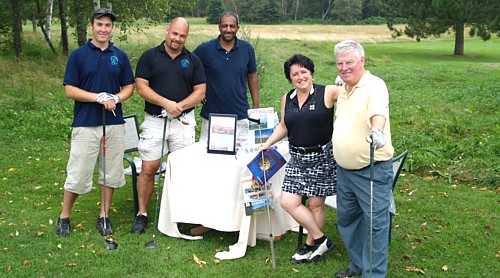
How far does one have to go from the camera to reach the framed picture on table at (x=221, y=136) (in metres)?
4.76

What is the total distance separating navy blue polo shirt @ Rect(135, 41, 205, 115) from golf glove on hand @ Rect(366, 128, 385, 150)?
2.15m

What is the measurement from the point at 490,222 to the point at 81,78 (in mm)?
4129

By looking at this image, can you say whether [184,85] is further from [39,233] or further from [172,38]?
[39,233]

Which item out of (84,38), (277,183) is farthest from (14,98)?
(277,183)

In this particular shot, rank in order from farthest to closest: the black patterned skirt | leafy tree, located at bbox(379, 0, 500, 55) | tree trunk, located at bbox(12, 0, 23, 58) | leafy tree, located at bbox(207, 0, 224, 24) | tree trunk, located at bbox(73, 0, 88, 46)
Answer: leafy tree, located at bbox(207, 0, 224, 24) < leafy tree, located at bbox(379, 0, 500, 55) < tree trunk, located at bbox(73, 0, 88, 46) < tree trunk, located at bbox(12, 0, 23, 58) < the black patterned skirt

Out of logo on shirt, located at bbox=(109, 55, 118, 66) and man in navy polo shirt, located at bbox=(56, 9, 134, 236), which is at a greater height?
logo on shirt, located at bbox=(109, 55, 118, 66)

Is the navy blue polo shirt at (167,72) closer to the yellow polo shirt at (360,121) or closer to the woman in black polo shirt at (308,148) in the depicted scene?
the woman in black polo shirt at (308,148)

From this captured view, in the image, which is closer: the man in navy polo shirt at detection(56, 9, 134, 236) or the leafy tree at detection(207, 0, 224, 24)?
the man in navy polo shirt at detection(56, 9, 134, 236)

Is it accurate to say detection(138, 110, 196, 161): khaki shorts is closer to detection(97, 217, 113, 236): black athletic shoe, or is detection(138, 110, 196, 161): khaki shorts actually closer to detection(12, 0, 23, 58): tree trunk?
detection(97, 217, 113, 236): black athletic shoe

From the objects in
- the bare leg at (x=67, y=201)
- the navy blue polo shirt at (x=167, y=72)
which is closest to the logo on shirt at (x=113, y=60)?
the navy blue polo shirt at (x=167, y=72)

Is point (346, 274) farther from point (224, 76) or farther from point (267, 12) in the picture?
point (267, 12)

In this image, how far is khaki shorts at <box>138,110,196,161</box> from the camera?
5.07 m

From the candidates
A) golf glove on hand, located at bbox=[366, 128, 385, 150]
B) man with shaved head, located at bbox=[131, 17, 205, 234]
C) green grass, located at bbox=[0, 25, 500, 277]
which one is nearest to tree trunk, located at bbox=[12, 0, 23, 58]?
green grass, located at bbox=[0, 25, 500, 277]

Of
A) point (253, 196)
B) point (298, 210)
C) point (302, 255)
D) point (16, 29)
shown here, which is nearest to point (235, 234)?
point (253, 196)
